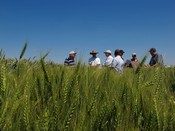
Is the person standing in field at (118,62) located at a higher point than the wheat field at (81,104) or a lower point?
higher

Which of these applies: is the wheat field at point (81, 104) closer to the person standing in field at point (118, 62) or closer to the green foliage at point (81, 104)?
the green foliage at point (81, 104)

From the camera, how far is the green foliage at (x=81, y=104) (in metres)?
0.92

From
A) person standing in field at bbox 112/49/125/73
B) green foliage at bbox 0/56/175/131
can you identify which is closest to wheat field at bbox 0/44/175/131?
green foliage at bbox 0/56/175/131

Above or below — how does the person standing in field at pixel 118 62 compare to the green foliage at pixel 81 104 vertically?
above

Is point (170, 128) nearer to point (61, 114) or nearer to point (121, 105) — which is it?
point (121, 105)

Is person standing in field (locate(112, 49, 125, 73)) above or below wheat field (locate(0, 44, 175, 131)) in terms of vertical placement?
above

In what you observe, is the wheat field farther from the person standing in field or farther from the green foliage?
the person standing in field

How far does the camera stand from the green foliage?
92 cm

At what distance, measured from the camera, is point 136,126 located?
3.39 feet

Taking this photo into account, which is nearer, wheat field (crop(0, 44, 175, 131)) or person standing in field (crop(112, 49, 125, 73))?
wheat field (crop(0, 44, 175, 131))

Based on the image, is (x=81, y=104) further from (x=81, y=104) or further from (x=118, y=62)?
(x=118, y=62)

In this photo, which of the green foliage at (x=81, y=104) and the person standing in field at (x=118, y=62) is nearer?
the green foliage at (x=81, y=104)

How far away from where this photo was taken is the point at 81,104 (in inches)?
39.8

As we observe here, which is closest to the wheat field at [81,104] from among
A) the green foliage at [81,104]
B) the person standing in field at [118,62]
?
the green foliage at [81,104]
